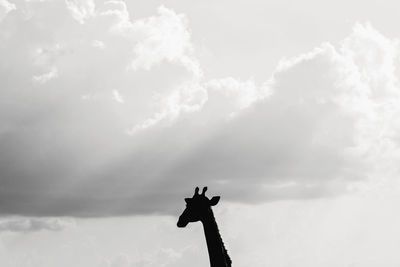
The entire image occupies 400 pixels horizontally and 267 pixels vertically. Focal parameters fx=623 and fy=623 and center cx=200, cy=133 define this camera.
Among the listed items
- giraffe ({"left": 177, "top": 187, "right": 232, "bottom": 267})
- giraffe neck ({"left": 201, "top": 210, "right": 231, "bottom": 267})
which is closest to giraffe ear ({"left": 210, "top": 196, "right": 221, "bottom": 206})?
giraffe ({"left": 177, "top": 187, "right": 232, "bottom": 267})

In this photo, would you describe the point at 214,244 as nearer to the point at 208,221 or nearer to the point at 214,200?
the point at 208,221

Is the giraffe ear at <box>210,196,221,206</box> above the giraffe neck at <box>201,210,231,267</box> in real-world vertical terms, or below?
above

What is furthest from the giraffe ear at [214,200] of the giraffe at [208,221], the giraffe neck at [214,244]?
the giraffe neck at [214,244]

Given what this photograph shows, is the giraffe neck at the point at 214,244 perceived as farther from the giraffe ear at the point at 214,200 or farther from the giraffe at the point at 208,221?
the giraffe ear at the point at 214,200

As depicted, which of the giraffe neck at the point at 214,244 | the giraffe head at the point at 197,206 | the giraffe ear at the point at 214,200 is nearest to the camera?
the giraffe neck at the point at 214,244

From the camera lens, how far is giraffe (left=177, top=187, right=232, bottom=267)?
24.1 m

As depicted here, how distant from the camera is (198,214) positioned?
2494cm

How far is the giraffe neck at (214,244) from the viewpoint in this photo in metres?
24.1

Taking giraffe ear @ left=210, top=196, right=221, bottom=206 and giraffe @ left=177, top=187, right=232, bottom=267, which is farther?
giraffe ear @ left=210, top=196, right=221, bottom=206

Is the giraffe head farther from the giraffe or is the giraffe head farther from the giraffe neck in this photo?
the giraffe neck

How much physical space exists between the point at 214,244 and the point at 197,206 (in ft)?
5.60

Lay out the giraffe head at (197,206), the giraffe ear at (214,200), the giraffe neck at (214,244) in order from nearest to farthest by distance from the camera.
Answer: the giraffe neck at (214,244) < the giraffe ear at (214,200) < the giraffe head at (197,206)

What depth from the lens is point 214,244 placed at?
24.3 meters

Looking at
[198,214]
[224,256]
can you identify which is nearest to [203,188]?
[198,214]
